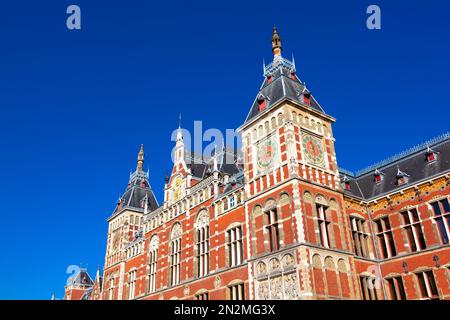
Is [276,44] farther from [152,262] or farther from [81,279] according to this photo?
[81,279]

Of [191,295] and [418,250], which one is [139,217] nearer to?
[191,295]

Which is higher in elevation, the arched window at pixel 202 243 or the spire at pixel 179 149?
the spire at pixel 179 149

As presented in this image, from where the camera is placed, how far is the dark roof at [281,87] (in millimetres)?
29094

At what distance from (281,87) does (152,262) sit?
22.5m

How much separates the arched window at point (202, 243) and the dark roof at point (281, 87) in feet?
31.9

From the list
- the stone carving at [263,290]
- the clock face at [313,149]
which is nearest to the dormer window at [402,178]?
the clock face at [313,149]

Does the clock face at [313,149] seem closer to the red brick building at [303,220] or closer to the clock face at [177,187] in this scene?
the red brick building at [303,220]

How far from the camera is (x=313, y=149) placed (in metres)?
27.6

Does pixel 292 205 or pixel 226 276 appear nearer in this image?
pixel 292 205

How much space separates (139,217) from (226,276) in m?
23.0
